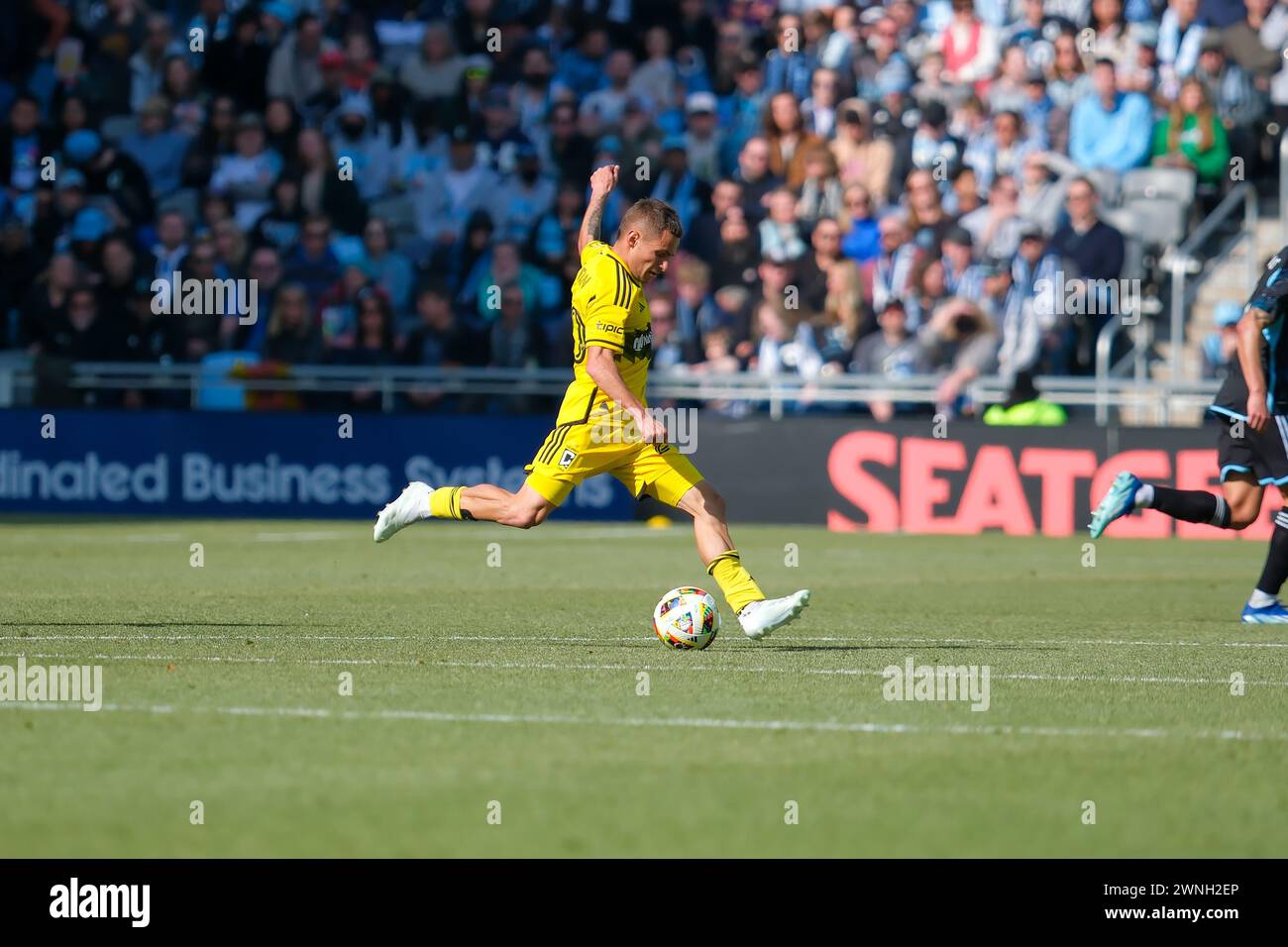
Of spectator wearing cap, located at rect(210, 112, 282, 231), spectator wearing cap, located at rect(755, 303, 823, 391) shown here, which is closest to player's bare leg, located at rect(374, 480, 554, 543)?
spectator wearing cap, located at rect(755, 303, 823, 391)

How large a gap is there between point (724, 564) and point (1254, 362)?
12.2 ft

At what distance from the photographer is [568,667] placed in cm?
998

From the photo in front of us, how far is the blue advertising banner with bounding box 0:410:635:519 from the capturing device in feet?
76.2

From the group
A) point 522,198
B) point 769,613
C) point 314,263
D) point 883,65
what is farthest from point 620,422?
point 883,65

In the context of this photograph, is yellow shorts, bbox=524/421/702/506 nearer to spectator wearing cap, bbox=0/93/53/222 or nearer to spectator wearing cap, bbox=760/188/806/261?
spectator wearing cap, bbox=760/188/806/261

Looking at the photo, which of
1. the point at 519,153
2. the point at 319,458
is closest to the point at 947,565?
the point at 319,458

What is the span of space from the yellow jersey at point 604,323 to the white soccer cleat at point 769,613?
1197 mm

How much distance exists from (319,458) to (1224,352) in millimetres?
9907

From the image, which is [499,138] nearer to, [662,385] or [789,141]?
[789,141]

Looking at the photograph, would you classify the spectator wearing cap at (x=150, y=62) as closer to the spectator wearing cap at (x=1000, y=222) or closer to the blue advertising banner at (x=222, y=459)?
the blue advertising banner at (x=222, y=459)

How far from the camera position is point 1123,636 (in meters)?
12.0

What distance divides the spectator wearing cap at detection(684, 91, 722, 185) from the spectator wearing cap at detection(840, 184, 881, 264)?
6.43 ft

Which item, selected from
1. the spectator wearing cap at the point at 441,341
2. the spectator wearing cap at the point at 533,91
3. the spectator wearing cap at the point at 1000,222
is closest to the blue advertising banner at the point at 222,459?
the spectator wearing cap at the point at 441,341
